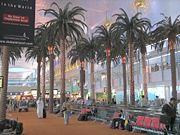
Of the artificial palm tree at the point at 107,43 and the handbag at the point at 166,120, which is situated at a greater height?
the artificial palm tree at the point at 107,43

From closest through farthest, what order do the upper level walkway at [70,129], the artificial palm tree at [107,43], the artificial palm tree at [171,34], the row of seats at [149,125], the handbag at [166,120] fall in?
the handbag at [166,120] < the row of seats at [149,125] < the upper level walkway at [70,129] < the artificial palm tree at [171,34] < the artificial palm tree at [107,43]

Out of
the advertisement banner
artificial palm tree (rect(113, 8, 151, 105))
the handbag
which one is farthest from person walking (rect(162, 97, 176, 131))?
artificial palm tree (rect(113, 8, 151, 105))

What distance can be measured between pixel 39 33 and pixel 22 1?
26696mm

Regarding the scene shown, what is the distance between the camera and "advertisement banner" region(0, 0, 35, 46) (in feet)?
46.4

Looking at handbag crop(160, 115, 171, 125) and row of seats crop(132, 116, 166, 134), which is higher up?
handbag crop(160, 115, 171, 125)

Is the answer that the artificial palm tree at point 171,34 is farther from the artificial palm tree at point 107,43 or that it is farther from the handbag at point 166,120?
the handbag at point 166,120

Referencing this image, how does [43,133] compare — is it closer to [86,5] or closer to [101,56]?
[101,56]

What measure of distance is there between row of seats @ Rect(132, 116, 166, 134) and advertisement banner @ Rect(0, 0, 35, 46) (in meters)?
7.00

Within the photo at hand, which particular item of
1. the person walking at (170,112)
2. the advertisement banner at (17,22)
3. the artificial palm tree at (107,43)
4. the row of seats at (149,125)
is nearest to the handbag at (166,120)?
the person walking at (170,112)

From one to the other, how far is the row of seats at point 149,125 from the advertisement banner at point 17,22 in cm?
700

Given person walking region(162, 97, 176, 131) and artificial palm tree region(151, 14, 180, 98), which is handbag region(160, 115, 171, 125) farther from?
artificial palm tree region(151, 14, 180, 98)

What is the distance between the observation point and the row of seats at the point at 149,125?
1536 cm

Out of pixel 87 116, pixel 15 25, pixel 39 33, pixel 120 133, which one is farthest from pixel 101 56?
pixel 15 25

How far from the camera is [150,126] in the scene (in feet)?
53.1
